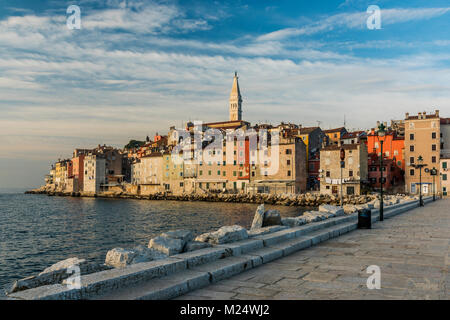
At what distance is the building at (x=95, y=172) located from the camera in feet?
344

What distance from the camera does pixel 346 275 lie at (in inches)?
274

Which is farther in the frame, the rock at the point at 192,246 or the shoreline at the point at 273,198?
the shoreline at the point at 273,198

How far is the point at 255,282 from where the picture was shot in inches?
257

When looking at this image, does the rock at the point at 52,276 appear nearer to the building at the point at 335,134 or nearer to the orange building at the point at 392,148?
the orange building at the point at 392,148

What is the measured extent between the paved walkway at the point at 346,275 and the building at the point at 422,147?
60.2m

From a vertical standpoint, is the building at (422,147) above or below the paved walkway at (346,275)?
above

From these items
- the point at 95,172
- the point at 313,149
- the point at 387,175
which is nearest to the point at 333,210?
the point at 387,175

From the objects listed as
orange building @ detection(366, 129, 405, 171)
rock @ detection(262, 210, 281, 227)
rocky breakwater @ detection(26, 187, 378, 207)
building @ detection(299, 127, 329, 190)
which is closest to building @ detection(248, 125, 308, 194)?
building @ detection(299, 127, 329, 190)

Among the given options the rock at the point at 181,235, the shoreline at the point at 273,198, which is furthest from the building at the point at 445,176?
the rock at the point at 181,235

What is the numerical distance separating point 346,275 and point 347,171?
62.6m

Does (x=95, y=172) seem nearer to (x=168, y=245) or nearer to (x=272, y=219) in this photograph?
(x=272, y=219)

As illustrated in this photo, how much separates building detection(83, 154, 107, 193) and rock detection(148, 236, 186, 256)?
10165cm
